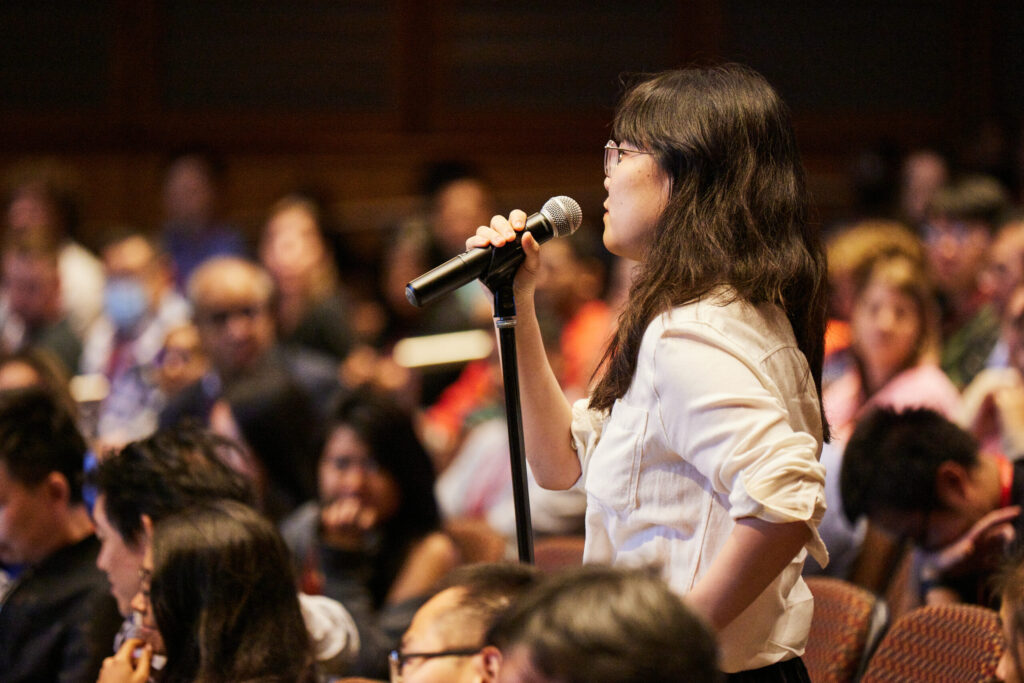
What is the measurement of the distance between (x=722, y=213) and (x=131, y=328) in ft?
12.1

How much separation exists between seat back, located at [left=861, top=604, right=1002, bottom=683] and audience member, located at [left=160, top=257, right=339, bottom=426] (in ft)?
7.47

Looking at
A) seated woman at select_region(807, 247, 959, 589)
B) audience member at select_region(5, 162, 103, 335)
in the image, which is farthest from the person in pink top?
audience member at select_region(5, 162, 103, 335)

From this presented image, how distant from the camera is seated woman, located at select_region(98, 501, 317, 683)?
5.55ft

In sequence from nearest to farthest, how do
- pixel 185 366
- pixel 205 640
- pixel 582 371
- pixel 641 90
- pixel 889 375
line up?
1. pixel 641 90
2. pixel 205 640
3. pixel 889 375
4. pixel 582 371
5. pixel 185 366

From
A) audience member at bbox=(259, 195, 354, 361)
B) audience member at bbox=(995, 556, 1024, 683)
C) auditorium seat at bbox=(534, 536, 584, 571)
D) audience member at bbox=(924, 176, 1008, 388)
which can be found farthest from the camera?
audience member at bbox=(259, 195, 354, 361)

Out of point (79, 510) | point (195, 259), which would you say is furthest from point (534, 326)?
point (195, 259)

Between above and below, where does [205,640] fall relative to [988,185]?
below

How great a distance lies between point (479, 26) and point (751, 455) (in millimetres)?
4930

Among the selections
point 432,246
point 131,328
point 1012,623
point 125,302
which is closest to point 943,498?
point 1012,623

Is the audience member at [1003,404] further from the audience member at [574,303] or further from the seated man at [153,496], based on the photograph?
the seated man at [153,496]

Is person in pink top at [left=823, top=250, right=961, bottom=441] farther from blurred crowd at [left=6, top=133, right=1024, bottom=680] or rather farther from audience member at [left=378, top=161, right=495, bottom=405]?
audience member at [left=378, top=161, right=495, bottom=405]

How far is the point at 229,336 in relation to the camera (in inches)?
149

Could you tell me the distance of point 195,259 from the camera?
5.19m

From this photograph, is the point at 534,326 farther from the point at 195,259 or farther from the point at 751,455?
the point at 195,259
